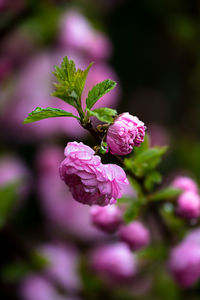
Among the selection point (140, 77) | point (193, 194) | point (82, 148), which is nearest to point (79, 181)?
point (82, 148)

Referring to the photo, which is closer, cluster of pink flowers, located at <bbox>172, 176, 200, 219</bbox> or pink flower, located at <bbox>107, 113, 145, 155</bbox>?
pink flower, located at <bbox>107, 113, 145, 155</bbox>

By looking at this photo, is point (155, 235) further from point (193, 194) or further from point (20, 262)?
point (193, 194)

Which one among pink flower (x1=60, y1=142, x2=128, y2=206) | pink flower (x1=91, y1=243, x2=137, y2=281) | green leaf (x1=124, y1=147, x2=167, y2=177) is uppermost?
pink flower (x1=60, y1=142, x2=128, y2=206)

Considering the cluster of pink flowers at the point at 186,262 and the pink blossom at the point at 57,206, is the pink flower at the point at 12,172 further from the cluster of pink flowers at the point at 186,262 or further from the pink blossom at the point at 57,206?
the cluster of pink flowers at the point at 186,262

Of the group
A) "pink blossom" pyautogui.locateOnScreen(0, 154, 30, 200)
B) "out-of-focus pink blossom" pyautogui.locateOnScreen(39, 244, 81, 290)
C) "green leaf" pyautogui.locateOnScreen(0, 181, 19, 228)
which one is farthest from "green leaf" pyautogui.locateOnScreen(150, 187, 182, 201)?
"pink blossom" pyautogui.locateOnScreen(0, 154, 30, 200)

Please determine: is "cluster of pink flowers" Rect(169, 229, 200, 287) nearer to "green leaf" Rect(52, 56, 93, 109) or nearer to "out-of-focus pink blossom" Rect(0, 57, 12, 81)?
→ "green leaf" Rect(52, 56, 93, 109)

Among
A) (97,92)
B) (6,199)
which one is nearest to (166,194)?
(97,92)

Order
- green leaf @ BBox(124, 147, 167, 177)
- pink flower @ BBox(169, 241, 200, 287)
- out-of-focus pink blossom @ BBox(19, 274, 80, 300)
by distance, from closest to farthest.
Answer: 1. green leaf @ BBox(124, 147, 167, 177)
2. pink flower @ BBox(169, 241, 200, 287)
3. out-of-focus pink blossom @ BBox(19, 274, 80, 300)

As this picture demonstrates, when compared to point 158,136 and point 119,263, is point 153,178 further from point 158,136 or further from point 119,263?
point 158,136

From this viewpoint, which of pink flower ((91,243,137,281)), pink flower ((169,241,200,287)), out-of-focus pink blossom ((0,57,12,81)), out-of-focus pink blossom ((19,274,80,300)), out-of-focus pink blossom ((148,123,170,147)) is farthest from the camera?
out-of-focus pink blossom ((148,123,170,147))
